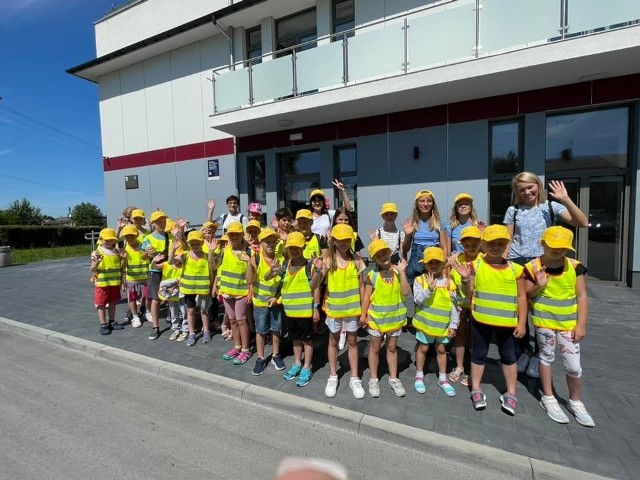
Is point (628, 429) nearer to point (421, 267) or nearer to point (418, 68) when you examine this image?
point (421, 267)

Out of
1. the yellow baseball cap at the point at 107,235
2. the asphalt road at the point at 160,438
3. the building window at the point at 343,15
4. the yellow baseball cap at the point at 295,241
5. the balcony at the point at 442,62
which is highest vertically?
the building window at the point at 343,15

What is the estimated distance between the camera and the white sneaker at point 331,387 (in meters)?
3.32

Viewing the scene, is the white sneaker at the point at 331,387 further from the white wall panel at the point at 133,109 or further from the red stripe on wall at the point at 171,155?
the white wall panel at the point at 133,109

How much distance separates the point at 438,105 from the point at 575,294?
21.6ft

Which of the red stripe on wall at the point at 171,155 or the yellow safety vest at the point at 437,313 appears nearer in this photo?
the yellow safety vest at the point at 437,313

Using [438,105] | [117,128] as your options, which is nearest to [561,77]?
[438,105]

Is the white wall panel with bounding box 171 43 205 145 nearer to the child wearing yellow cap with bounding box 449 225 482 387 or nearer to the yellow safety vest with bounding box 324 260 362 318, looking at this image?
the yellow safety vest with bounding box 324 260 362 318

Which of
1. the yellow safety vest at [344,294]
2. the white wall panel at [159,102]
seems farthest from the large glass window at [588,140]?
the white wall panel at [159,102]

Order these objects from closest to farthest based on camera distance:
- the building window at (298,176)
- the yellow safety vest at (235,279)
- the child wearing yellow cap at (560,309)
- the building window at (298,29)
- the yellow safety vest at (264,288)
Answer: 1. the child wearing yellow cap at (560,309)
2. the yellow safety vest at (264,288)
3. the yellow safety vest at (235,279)
4. the building window at (298,29)
5. the building window at (298,176)

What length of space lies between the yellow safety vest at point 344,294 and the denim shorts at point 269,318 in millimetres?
766

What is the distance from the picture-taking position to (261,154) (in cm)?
1079

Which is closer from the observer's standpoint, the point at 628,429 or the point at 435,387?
the point at 628,429

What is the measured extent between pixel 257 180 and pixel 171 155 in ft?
12.4

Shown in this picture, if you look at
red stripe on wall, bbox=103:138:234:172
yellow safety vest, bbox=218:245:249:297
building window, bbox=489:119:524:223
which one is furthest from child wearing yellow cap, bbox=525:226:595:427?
red stripe on wall, bbox=103:138:234:172
